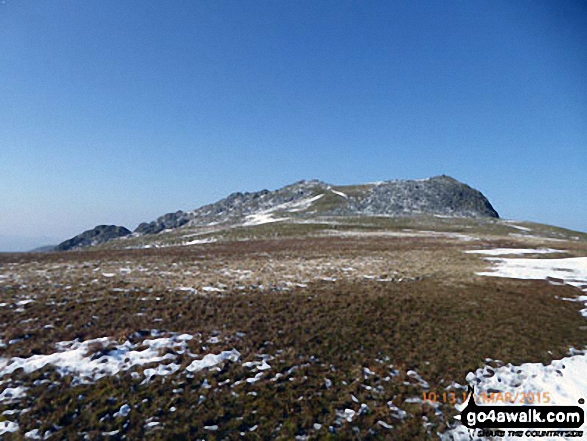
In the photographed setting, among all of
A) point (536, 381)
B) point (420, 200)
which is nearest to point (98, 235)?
point (420, 200)

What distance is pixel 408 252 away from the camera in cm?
3953

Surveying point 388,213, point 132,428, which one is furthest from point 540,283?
point 388,213

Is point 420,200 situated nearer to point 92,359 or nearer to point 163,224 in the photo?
point 92,359

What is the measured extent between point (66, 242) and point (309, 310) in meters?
204

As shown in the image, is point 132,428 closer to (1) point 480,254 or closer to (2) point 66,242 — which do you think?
(1) point 480,254

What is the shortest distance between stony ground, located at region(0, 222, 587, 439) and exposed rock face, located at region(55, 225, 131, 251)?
182 meters

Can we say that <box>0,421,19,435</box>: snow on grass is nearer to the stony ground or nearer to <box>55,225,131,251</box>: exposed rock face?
the stony ground

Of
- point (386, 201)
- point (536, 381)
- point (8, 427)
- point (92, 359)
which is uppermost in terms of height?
point (386, 201)

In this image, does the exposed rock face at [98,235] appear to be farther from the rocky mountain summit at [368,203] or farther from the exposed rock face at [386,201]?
the exposed rock face at [386,201]

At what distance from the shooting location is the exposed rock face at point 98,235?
572 feet

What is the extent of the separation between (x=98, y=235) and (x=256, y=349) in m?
215

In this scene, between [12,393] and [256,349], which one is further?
[256,349]

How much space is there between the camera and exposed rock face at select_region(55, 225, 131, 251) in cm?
17436

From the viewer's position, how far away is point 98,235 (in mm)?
Result: 186375
